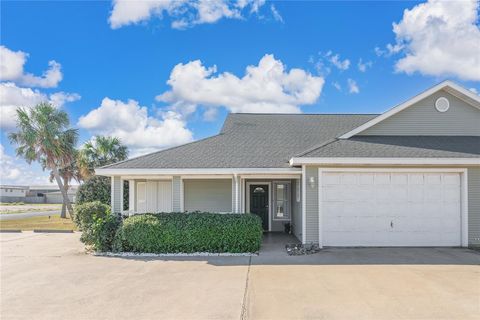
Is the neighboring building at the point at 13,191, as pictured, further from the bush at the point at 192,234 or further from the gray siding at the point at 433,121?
the gray siding at the point at 433,121

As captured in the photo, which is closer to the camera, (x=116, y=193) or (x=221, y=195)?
(x=116, y=193)

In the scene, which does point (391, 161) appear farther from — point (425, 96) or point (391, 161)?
point (425, 96)

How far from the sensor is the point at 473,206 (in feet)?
39.0

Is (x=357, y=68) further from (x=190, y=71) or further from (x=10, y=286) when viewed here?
(x=10, y=286)

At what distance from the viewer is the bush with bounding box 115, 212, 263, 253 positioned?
1115 centimetres

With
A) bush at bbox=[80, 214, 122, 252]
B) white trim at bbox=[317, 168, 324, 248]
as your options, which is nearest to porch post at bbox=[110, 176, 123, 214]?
bush at bbox=[80, 214, 122, 252]

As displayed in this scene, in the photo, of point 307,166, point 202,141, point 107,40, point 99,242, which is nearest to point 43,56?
point 107,40

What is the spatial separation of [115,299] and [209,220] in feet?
15.4

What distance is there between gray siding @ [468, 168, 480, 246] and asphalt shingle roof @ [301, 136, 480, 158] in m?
0.75

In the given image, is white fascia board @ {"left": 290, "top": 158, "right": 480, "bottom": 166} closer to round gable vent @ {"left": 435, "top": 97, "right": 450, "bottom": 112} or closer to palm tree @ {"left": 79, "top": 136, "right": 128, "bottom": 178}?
round gable vent @ {"left": 435, "top": 97, "right": 450, "bottom": 112}

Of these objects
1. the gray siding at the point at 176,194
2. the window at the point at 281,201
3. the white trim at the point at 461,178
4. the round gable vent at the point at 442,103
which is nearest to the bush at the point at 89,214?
the gray siding at the point at 176,194

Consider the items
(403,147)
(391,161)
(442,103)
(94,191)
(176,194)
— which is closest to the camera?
(391,161)

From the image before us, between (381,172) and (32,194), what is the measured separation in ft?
302

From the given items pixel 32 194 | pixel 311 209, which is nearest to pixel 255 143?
pixel 311 209
